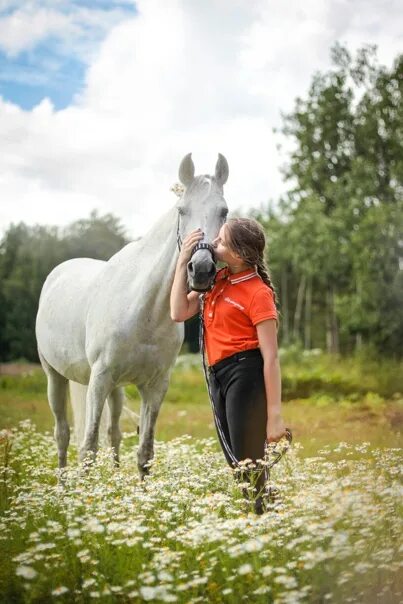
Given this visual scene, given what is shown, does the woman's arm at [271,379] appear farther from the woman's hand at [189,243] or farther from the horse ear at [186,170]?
the horse ear at [186,170]

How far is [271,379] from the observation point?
3287 mm

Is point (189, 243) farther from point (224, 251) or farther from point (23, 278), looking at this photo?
point (23, 278)

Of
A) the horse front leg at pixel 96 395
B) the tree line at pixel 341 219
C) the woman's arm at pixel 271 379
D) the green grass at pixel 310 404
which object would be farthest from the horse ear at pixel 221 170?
the tree line at pixel 341 219

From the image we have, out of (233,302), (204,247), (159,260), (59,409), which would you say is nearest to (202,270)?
(204,247)

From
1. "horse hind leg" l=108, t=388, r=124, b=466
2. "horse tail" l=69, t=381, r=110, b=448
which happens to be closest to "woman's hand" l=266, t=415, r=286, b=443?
"horse hind leg" l=108, t=388, r=124, b=466

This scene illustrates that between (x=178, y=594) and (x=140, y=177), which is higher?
(x=140, y=177)

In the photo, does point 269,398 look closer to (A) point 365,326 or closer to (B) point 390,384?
(B) point 390,384

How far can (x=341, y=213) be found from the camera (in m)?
19.0

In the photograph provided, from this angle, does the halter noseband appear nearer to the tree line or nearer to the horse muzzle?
the horse muzzle

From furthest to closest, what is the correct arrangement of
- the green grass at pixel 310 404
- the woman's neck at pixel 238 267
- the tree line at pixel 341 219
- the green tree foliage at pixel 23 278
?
the tree line at pixel 341 219 → the green tree foliage at pixel 23 278 → the green grass at pixel 310 404 → the woman's neck at pixel 238 267

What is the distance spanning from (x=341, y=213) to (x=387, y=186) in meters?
1.73

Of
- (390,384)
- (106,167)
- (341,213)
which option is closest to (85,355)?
(106,167)

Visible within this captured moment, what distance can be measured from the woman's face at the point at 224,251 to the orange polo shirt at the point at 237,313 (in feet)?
0.29

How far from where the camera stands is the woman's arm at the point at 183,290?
11.4 ft
